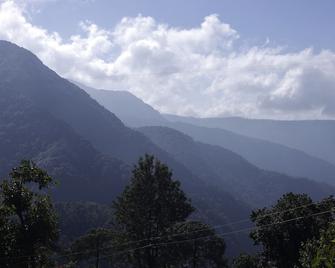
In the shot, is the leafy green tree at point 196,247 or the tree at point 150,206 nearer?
the tree at point 150,206

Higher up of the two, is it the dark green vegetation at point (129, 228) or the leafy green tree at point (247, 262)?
the dark green vegetation at point (129, 228)

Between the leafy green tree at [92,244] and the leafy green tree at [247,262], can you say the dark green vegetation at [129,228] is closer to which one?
the leafy green tree at [92,244]

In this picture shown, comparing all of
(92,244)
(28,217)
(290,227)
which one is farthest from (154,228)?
(28,217)

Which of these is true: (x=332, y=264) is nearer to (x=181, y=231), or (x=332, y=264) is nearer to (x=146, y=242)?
(x=146, y=242)

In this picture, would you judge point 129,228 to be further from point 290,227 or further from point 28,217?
point 28,217

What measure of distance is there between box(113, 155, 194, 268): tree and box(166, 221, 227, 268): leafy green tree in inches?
381

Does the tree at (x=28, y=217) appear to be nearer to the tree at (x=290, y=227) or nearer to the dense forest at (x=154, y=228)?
the dense forest at (x=154, y=228)

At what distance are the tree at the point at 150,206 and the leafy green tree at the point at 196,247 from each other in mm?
9687

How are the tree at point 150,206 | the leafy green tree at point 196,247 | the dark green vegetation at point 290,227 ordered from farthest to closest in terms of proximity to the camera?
the leafy green tree at point 196,247 → the tree at point 150,206 → the dark green vegetation at point 290,227

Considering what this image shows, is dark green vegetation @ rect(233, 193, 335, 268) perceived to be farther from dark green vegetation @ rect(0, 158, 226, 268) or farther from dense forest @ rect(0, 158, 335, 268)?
dark green vegetation @ rect(0, 158, 226, 268)

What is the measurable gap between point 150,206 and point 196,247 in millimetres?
16902

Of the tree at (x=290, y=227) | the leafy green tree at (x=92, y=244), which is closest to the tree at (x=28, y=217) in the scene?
the tree at (x=290, y=227)

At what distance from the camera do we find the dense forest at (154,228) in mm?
19406

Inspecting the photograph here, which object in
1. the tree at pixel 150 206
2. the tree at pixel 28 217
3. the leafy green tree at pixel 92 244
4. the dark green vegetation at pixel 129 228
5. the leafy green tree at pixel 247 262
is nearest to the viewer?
the tree at pixel 28 217
